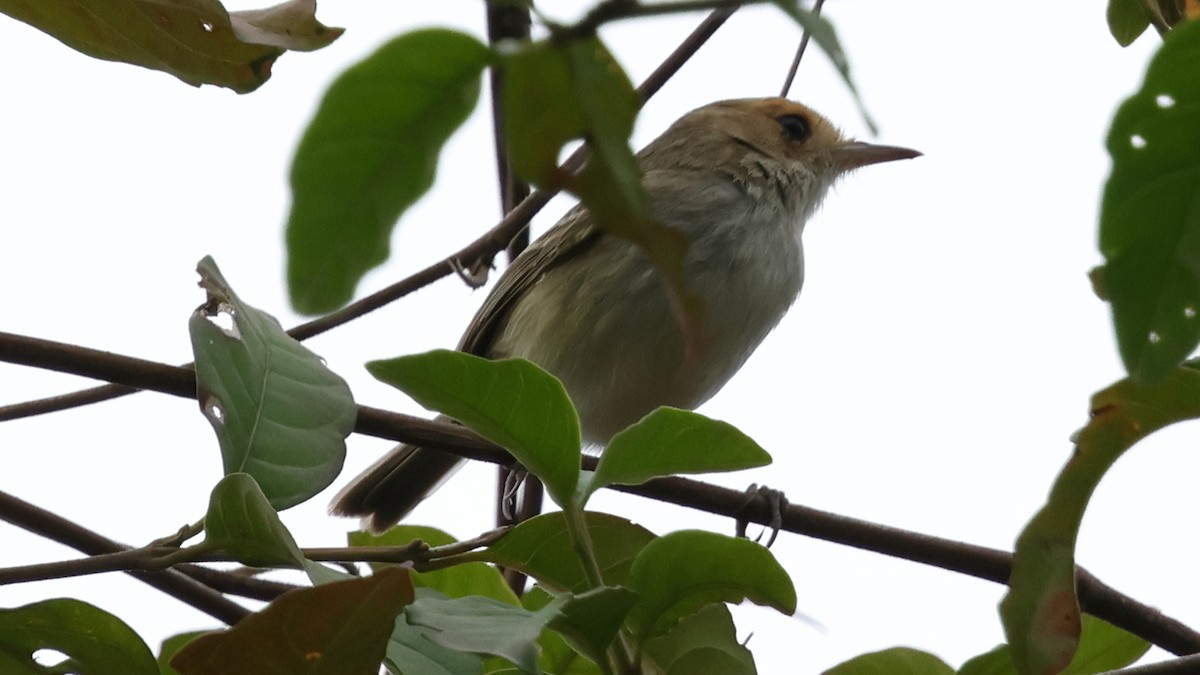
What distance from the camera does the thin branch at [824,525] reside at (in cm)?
148

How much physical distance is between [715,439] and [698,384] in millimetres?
2601

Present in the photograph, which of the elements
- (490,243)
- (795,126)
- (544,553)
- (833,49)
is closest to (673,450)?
(544,553)

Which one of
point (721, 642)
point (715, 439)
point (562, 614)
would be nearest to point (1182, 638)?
point (721, 642)

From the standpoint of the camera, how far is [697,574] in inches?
52.7

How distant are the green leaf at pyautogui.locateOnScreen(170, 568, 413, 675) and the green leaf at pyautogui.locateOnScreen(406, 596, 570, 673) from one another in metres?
0.04

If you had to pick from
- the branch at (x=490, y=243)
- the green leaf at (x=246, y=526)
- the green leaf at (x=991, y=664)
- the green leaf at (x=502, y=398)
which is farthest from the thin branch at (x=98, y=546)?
the green leaf at (x=991, y=664)

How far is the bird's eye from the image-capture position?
4523 millimetres

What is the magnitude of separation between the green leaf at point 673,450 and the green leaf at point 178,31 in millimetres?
519

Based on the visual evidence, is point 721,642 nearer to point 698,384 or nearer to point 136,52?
point 136,52

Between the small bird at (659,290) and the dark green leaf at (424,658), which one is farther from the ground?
the small bird at (659,290)

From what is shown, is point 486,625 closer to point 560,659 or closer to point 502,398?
point 502,398

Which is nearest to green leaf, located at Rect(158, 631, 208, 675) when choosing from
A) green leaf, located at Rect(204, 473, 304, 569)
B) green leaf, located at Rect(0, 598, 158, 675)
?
green leaf, located at Rect(0, 598, 158, 675)

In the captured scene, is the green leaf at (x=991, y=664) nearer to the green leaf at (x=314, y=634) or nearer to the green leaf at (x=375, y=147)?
the green leaf at (x=314, y=634)

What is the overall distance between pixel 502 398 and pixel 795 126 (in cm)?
343
